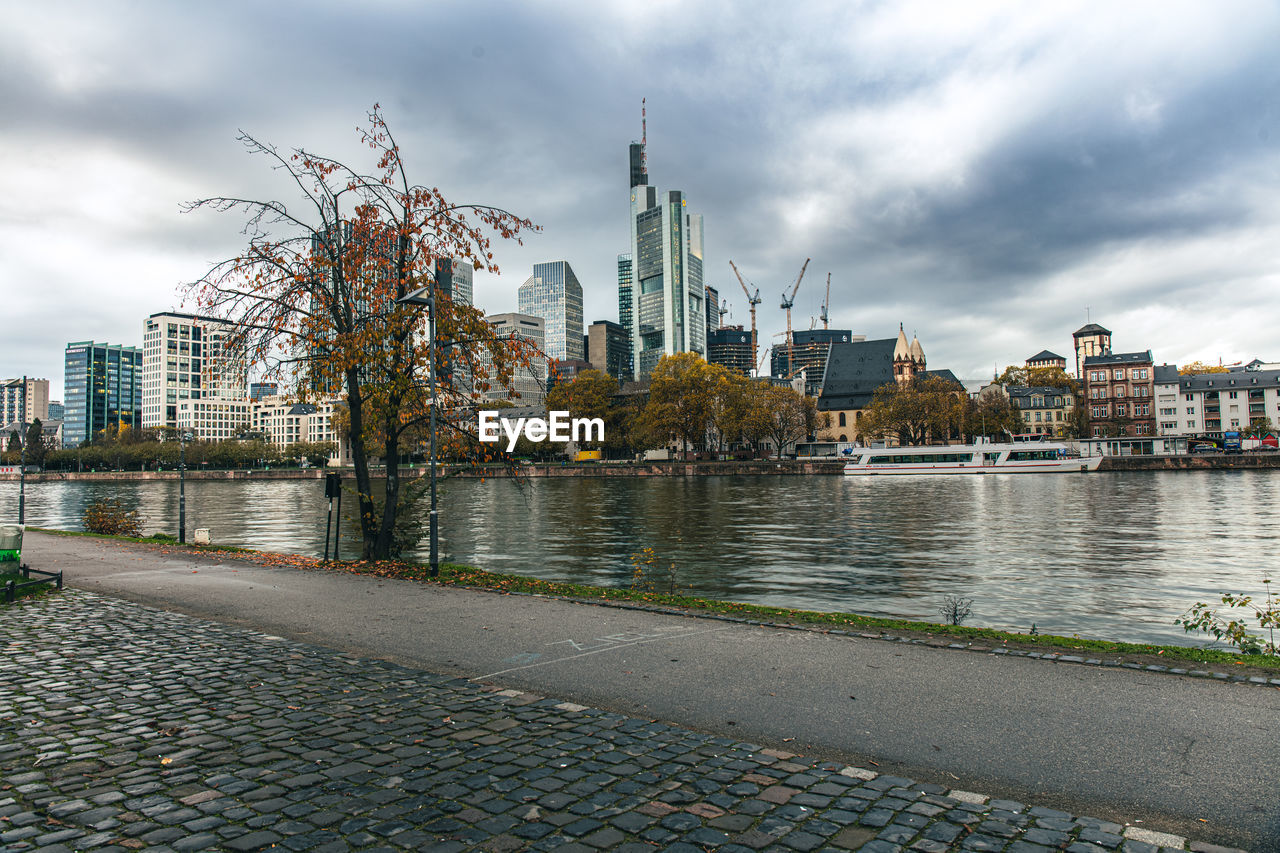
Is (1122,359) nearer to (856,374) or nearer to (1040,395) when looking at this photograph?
(1040,395)

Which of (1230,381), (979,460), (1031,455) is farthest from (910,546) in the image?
(1230,381)

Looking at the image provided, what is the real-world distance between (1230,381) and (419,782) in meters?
161

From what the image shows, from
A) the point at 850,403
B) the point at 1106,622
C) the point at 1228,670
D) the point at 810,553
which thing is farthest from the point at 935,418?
the point at 1228,670

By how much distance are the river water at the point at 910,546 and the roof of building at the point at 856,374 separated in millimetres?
107159

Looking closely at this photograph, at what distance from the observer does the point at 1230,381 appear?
424ft

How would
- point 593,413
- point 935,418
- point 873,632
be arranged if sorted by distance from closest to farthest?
point 873,632 < point 935,418 < point 593,413

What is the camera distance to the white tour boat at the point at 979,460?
97500 mm

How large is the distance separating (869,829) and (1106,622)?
12913 mm

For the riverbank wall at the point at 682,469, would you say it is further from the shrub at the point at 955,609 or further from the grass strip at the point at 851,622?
the shrub at the point at 955,609

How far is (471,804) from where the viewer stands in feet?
16.5

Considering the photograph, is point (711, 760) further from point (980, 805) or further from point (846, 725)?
point (980, 805)

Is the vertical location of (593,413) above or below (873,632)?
above

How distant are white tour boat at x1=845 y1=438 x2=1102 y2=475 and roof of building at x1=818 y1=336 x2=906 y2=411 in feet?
195

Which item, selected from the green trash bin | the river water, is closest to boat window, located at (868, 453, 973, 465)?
the river water
